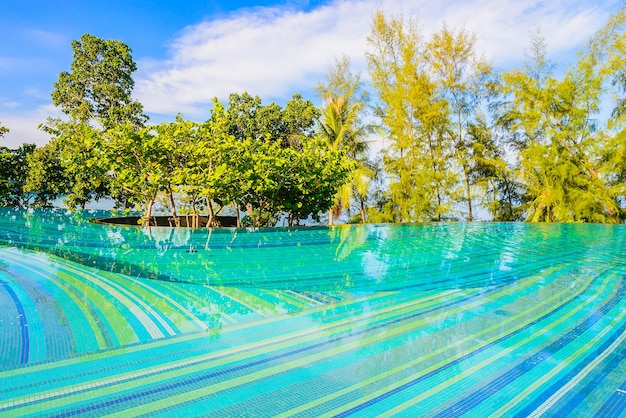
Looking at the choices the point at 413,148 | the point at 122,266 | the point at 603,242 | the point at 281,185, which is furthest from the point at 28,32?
the point at 603,242

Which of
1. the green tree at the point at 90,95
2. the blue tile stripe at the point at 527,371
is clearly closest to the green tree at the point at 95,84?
the green tree at the point at 90,95

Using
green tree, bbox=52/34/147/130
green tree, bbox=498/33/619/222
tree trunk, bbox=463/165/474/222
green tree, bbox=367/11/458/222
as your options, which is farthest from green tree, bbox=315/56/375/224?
green tree, bbox=52/34/147/130

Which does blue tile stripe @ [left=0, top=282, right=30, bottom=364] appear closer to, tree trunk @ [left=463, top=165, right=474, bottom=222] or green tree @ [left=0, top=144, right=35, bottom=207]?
green tree @ [left=0, top=144, right=35, bottom=207]

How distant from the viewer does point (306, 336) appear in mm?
2086

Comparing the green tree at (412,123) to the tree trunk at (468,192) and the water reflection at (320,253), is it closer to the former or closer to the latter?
the tree trunk at (468,192)

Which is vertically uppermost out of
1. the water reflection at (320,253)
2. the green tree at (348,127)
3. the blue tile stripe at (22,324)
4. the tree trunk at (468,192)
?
the green tree at (348,127)

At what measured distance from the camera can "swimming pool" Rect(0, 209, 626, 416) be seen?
147 cm

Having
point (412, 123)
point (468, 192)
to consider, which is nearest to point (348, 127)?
point (412, 123)

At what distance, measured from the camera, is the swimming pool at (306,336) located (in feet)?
4.83

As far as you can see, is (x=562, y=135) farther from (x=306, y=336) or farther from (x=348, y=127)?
(x=306, y=336)

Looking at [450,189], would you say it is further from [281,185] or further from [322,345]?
[322,345]

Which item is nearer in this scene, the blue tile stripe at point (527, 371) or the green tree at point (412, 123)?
the blue tile stripe at point (527, 371)

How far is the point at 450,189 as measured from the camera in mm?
10680

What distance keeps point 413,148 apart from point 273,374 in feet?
31.5
